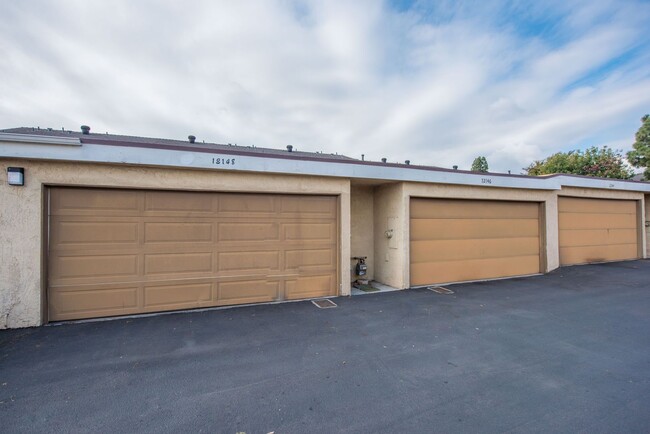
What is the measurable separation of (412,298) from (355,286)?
163cm

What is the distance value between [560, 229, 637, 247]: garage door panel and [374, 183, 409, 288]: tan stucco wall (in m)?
6.94

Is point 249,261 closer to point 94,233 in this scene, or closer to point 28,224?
point 94,233

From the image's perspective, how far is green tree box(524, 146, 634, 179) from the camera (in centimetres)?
2009

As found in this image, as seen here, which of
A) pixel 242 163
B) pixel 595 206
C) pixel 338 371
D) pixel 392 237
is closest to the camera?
pixel 338 371

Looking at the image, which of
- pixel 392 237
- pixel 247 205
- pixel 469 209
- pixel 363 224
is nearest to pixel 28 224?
pixel 247 205

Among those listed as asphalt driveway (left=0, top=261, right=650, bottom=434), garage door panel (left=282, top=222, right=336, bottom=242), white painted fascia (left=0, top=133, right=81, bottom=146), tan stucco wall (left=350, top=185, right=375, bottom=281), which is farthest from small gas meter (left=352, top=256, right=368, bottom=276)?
white painted fascia (left=0, top=133, right=81, bottom=146)

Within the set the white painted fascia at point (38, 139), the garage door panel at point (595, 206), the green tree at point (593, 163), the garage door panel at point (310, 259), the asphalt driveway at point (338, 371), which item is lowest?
the asphalt driveway at point (338, 371)

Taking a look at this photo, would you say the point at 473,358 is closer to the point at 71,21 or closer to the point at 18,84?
the point at 71,21

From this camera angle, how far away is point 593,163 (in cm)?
2097

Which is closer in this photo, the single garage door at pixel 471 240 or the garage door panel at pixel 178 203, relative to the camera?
the garage door panel at pixel 178 203

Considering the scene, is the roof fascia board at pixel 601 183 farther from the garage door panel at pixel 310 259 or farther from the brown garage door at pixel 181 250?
the brown garage door at pixel 181 250

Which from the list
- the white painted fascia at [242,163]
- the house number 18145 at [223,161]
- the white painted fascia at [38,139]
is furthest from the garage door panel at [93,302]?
the house number 18145 at [223,161]

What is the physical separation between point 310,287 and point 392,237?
260 centimetres

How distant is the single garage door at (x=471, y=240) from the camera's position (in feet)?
24.1
